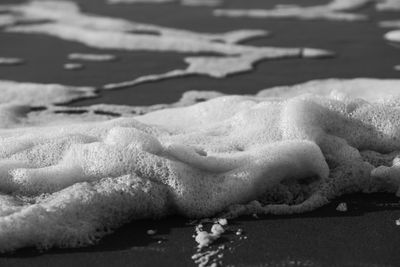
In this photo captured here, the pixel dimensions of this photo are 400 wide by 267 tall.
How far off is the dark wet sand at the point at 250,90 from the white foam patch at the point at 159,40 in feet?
0.43

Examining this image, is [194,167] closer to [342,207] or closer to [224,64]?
[342,207]

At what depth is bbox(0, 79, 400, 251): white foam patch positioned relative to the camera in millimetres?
2621

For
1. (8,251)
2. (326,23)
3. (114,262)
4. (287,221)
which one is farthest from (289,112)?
(326,23)

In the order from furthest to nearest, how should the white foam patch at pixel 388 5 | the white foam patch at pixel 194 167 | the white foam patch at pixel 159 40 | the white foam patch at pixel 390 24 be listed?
the white foam patch at pixel 388 5 → the white foam patch at pixel 390 24 → the white foam patch at pixel 159 40 → the white foam patch at pixel 194 167

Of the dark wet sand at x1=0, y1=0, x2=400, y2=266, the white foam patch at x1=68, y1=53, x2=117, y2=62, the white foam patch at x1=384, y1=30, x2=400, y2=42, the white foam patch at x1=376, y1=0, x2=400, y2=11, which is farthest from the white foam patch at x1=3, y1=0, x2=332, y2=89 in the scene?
the white foam patch at x1=376, y1=0, x2=400, y2=11

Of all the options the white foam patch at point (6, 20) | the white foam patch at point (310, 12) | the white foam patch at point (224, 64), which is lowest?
the white foam patch at point (224, 64)

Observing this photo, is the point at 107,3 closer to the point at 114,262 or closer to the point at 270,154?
the point at 270,154

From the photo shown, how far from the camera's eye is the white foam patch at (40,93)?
4434 mm

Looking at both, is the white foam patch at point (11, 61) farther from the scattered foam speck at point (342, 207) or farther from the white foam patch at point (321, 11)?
the scattered foam speck at point (342, 207)

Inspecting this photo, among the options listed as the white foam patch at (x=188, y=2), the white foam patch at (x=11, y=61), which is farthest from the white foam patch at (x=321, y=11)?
the white foam patch at (x=11, y=61)

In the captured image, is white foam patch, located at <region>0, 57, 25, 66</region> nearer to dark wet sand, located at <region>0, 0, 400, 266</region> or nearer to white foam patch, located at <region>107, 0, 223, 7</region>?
dark wet sand, located at <region>0, 0, 400, 266</region>

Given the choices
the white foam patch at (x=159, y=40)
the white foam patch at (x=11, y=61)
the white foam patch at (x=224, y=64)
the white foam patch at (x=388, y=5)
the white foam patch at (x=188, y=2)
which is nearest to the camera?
the white foam patch at (x=224, y=64)

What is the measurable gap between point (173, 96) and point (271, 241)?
6.97 feet

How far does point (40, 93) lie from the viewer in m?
4.55
